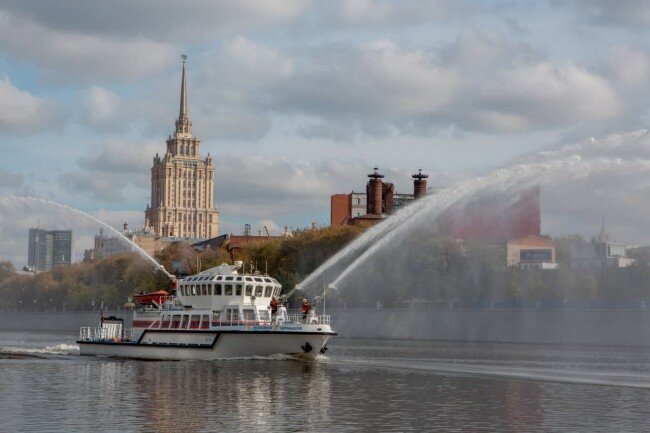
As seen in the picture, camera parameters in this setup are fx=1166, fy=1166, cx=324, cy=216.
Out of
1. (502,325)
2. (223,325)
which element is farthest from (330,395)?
(502,325)

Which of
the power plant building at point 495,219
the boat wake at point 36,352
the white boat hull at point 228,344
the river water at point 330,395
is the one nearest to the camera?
the river water at point 330,395

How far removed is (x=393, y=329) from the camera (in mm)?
138000

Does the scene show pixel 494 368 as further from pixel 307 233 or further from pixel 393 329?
pixel 307 233

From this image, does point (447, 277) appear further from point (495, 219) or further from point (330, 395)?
point (330, 395)

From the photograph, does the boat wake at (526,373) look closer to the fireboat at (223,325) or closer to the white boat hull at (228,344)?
the white boat hull at (228,344)

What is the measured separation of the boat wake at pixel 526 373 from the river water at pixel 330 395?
7 cm

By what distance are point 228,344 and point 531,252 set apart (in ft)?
337

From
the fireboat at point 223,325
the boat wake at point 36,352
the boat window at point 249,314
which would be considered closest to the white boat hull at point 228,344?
the fireboat at point 223,325

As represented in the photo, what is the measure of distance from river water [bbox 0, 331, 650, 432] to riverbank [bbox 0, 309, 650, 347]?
1180 inches

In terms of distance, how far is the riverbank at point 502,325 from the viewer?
11506 centimetres

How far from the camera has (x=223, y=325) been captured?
8012 cm

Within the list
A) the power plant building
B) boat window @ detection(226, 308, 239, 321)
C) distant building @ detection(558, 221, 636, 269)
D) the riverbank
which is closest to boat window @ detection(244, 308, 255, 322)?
boat window @ detection(226, 308, 239, 321)

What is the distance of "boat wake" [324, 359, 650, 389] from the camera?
64312mm

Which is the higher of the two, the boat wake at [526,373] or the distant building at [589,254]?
the distant building at [589,254]
